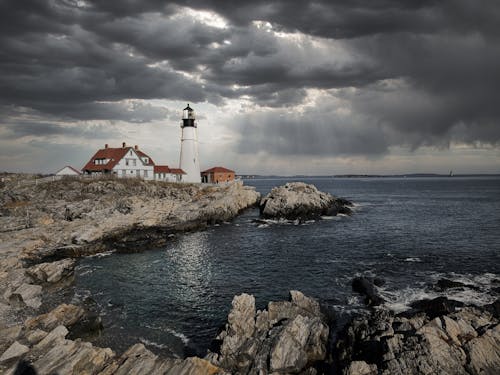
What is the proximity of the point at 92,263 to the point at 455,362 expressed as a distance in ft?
110

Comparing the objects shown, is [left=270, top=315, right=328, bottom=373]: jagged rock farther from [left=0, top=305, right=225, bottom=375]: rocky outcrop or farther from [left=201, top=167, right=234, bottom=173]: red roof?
[left=201, top=167, right=234, bottom=173]: red roof

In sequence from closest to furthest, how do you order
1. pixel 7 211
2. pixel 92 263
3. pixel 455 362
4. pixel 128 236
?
1. pixel 455 362
2. pixel 92 263
3. pixel 128 236
4. pixel 7 211

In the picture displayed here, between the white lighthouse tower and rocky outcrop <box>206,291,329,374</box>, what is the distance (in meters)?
64.3

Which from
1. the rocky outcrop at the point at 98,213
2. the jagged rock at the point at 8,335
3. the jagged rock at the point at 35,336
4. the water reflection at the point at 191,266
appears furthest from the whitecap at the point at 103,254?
the jagged rock at the point at 35,336

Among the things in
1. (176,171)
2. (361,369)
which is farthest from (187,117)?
(361,369)

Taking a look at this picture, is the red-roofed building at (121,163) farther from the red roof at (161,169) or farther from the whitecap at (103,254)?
the whitecap at (103,254)

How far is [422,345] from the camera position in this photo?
47.2ft

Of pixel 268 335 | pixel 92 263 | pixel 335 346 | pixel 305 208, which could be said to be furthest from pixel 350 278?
pixel 305 208

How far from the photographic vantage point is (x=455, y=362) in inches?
547

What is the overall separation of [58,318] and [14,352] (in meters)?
4.63

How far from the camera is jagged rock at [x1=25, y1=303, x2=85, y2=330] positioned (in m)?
19.8

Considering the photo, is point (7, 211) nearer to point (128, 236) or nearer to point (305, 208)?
point (128, 236)

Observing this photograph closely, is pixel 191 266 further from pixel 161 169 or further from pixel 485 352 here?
pixel 161 169

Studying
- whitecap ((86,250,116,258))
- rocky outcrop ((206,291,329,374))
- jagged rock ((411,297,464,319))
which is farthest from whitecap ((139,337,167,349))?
whitecap ((86,250,116,258))
